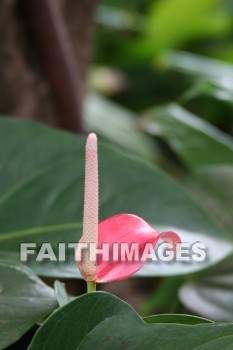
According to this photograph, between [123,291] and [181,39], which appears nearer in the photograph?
[123,291]

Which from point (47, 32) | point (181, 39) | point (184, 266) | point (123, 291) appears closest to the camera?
point (184, 266)

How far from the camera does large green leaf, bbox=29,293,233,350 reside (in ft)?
1.04

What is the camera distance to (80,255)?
340mm

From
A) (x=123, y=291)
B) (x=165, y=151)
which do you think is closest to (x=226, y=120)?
(x=165, y=151)

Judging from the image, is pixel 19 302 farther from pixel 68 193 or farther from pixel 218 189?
pixel 218 189

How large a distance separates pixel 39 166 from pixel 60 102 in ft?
1.04

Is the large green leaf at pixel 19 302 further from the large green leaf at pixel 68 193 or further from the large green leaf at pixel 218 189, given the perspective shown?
the large green leaf at pixel 218 189

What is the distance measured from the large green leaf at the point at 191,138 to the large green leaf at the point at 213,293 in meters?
0.16

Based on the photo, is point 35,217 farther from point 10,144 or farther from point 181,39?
point 181,39

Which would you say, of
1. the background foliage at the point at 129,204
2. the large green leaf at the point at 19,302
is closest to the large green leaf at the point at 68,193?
the background foliage at the point at 129,204

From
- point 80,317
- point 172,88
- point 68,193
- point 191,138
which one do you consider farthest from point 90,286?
point 172,88

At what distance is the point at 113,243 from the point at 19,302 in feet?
0.25

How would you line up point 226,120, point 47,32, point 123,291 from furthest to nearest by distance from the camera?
point 226,120
point 123,291
point 47,32

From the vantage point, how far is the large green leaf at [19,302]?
353 mm
